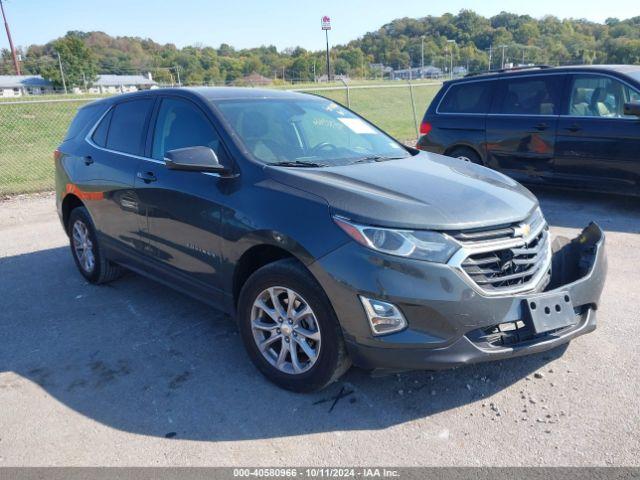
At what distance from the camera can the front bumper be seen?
2.66 metres

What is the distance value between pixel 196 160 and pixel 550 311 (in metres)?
2.21

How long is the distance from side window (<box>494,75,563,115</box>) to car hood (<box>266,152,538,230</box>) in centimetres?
429

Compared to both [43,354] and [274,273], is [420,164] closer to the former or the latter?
[274,273]

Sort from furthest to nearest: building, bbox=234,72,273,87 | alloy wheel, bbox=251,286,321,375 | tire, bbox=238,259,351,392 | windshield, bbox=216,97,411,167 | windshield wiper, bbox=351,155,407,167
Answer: building, bbox=234,72,273,87, windshield wiper, bbox=351,155,407,167, windshield, bbox=216,97,411,167, alloy wheel, bbox=251,286,321,375, tire, bbox=238,259,351,392

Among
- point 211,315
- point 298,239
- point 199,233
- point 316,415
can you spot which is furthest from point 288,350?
point 211,315

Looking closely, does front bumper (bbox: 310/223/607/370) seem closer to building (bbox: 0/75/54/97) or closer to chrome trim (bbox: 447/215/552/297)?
chrome trim (bbox: 447/215/552/297)

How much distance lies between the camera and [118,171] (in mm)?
4398

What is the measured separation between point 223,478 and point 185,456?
0.90 ft

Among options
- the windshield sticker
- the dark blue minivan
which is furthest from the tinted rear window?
the dark blue minivan

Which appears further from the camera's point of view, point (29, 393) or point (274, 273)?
point (29, 393)

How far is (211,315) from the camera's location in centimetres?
437

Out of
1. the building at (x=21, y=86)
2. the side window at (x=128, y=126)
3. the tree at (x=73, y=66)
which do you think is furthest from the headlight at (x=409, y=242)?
the building at (x=21, y=86)

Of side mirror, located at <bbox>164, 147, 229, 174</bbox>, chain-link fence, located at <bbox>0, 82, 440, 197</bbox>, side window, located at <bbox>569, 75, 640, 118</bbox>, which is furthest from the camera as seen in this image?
chain-link fence, located at <bbox>0, 82, 440, 197</bbox>

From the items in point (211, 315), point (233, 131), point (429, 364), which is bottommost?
point (211, 315)
